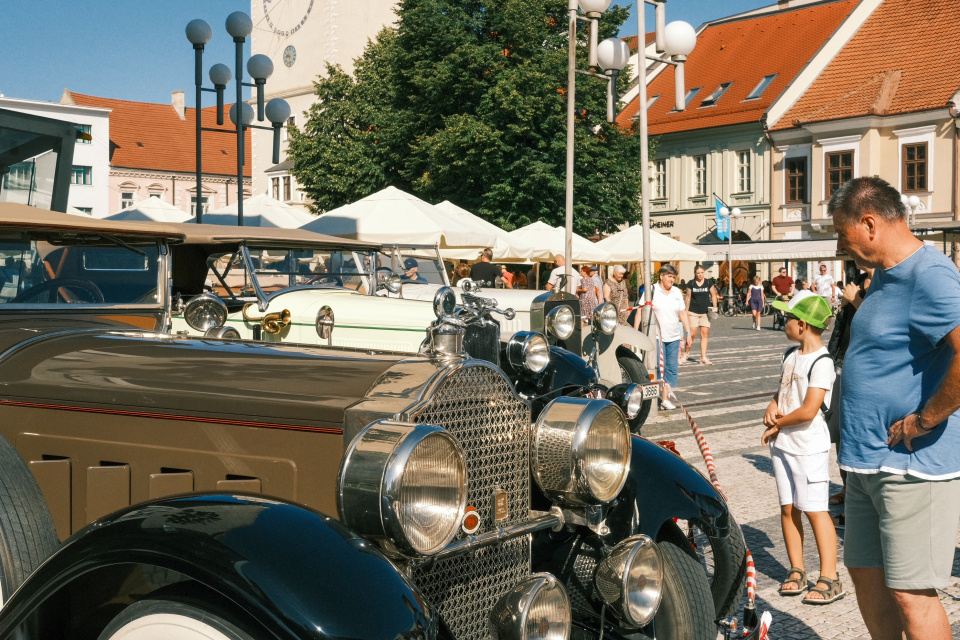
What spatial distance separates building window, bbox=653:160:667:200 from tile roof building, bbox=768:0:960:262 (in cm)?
611

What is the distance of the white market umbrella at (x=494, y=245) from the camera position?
16.0 m

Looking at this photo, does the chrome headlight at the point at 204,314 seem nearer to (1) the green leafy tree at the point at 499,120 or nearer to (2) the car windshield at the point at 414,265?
(2) the car windshield at the point at 414,265

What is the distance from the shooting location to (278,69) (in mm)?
53812

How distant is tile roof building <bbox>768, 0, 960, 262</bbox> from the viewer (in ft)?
111

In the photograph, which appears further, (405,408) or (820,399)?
(820,399)

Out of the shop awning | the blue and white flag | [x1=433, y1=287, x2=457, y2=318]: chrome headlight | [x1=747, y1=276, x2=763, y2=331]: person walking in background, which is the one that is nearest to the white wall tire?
[x1=433, y1=287, x2=457, y2=318]: chrome headlight

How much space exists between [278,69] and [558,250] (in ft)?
128

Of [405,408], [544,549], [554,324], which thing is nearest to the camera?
[405,408]

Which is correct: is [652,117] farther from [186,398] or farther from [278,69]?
[186,398]

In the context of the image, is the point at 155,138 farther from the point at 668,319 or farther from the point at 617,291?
the point at 668,319

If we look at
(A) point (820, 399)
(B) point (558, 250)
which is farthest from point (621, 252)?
(A) point (820, 399)

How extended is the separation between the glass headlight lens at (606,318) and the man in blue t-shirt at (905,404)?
6.85 meters

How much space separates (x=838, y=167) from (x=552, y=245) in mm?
21588

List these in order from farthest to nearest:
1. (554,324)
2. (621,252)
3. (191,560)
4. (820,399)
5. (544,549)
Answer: (621,252), (554,324), (820,399), (544,549), (191,560)
